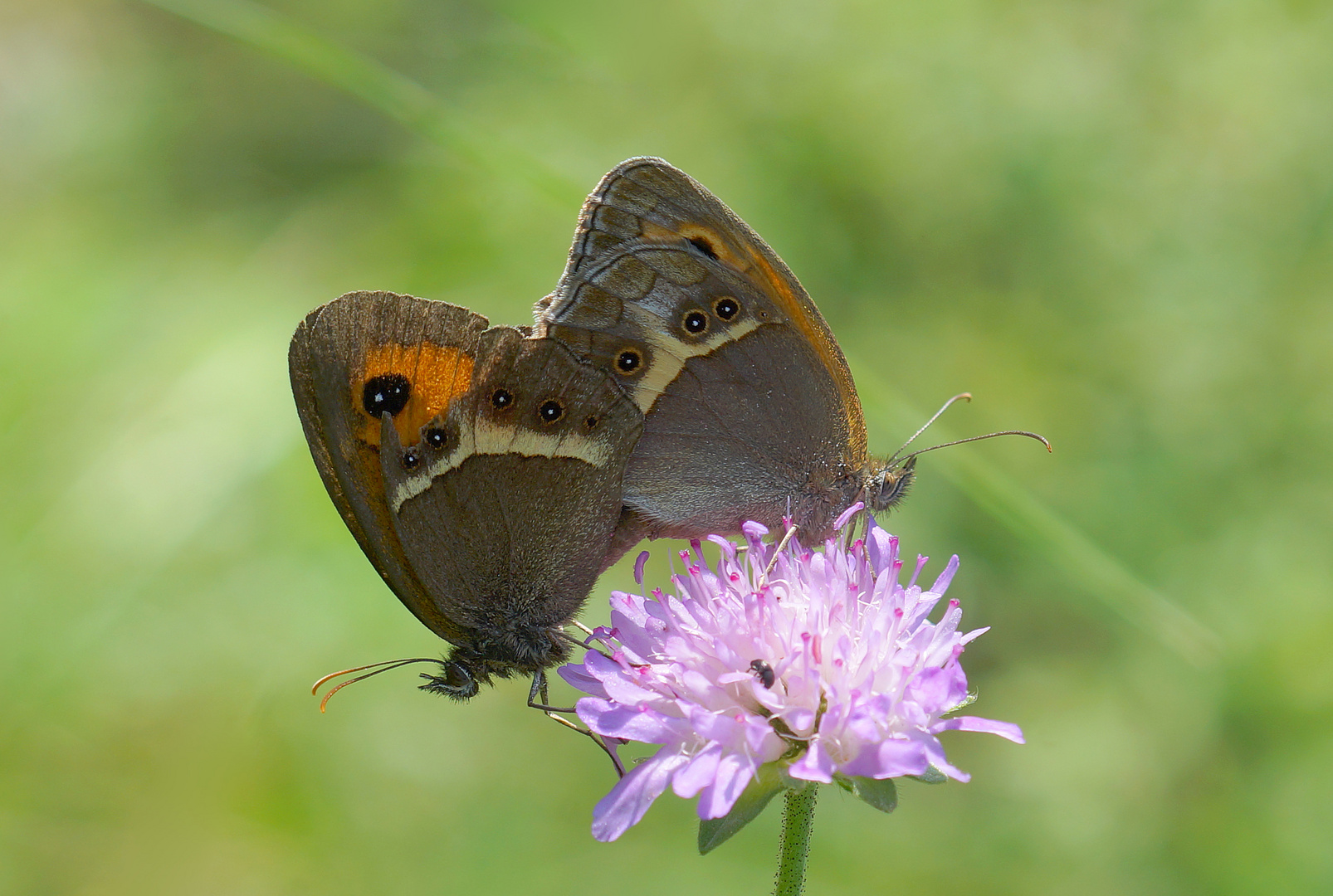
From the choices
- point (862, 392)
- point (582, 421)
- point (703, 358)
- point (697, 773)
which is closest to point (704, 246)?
point (703, 358)

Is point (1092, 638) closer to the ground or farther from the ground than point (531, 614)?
farther from the ground

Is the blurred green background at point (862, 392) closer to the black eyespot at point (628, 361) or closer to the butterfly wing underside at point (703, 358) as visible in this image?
the butterfly wing underside at point (703, 358)

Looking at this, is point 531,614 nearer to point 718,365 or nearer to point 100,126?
point 718,365

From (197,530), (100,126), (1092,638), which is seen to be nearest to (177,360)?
(197,530)

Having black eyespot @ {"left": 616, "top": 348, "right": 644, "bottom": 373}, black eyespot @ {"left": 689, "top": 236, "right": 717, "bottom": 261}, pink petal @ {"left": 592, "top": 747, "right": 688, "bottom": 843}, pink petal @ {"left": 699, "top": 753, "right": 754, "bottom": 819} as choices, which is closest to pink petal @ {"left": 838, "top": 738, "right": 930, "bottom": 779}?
pink petal @ {"left": 699, "top": 753, "right": 754, "bottom": 819}

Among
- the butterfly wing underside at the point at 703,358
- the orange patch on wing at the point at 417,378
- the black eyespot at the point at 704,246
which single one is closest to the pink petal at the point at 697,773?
the butterfly wing underside at the point at 703,358

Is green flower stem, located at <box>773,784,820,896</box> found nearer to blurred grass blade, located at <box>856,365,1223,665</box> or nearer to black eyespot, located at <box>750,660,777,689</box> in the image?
black eyespot, located at <box>750,660,777,689</box>
